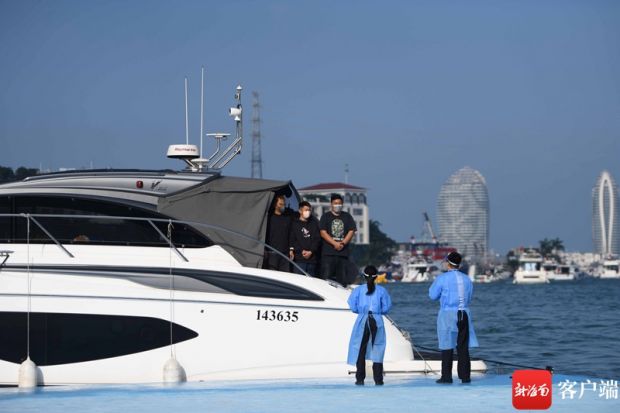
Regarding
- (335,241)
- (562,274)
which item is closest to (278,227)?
(335,241)

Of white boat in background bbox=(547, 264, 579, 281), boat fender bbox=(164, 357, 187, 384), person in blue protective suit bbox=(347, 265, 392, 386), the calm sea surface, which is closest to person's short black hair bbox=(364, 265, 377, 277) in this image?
person in blue protective suit bbox=(347, 265, 392, 386)

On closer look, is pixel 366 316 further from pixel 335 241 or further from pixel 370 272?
pixel 335 241

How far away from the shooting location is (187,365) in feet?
42.5

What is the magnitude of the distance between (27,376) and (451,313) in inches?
196

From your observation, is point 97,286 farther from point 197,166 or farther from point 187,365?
point 197,166

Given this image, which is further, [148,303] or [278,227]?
[278,227]

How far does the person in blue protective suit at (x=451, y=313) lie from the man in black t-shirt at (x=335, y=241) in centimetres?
216

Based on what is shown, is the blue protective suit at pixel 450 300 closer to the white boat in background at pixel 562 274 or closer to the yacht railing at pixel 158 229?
the yacht railing at pixel 158 229

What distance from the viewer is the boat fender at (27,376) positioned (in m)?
12.6

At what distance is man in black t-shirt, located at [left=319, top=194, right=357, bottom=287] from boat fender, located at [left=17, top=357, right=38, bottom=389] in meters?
4.00

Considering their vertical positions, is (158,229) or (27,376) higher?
(158,229)

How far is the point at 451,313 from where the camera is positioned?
41.0 ft

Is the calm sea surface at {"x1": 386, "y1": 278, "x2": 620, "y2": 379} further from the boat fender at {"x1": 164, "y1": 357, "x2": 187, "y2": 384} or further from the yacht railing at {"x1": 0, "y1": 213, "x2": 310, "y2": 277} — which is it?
the boat fender at {"x1": 164, "y1": 357, "x2": 187, "y2": 384}

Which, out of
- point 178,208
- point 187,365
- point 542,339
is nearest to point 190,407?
point 187,365
